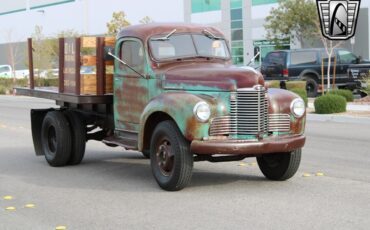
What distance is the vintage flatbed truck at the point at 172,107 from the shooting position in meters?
7.28

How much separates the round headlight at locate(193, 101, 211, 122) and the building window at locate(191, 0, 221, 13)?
46532 millimetres

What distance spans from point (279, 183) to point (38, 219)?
320 centimetres

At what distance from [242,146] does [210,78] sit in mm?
920

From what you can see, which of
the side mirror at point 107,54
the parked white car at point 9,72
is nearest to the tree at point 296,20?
the parked white car at point 9,72

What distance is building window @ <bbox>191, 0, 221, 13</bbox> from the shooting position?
53094 millimetres

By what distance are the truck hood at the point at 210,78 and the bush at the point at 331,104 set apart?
36.9 feet

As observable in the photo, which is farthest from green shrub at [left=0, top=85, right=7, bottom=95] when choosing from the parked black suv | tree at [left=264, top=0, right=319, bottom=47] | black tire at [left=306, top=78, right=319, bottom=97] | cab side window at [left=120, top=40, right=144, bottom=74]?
cab side window at [left=120, top=40, right=144, bottom=74]

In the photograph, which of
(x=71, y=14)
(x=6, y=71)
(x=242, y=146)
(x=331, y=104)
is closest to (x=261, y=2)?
(x=6, y=71)

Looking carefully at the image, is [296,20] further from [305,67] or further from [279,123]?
[279,123]

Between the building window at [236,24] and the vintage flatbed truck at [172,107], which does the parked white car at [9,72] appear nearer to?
the building window at [236,24]

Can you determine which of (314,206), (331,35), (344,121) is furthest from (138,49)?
(331,35)

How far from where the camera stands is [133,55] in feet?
28.5

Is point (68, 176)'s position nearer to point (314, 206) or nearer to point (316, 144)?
point (314, 206)

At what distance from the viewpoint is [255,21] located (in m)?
49.2
